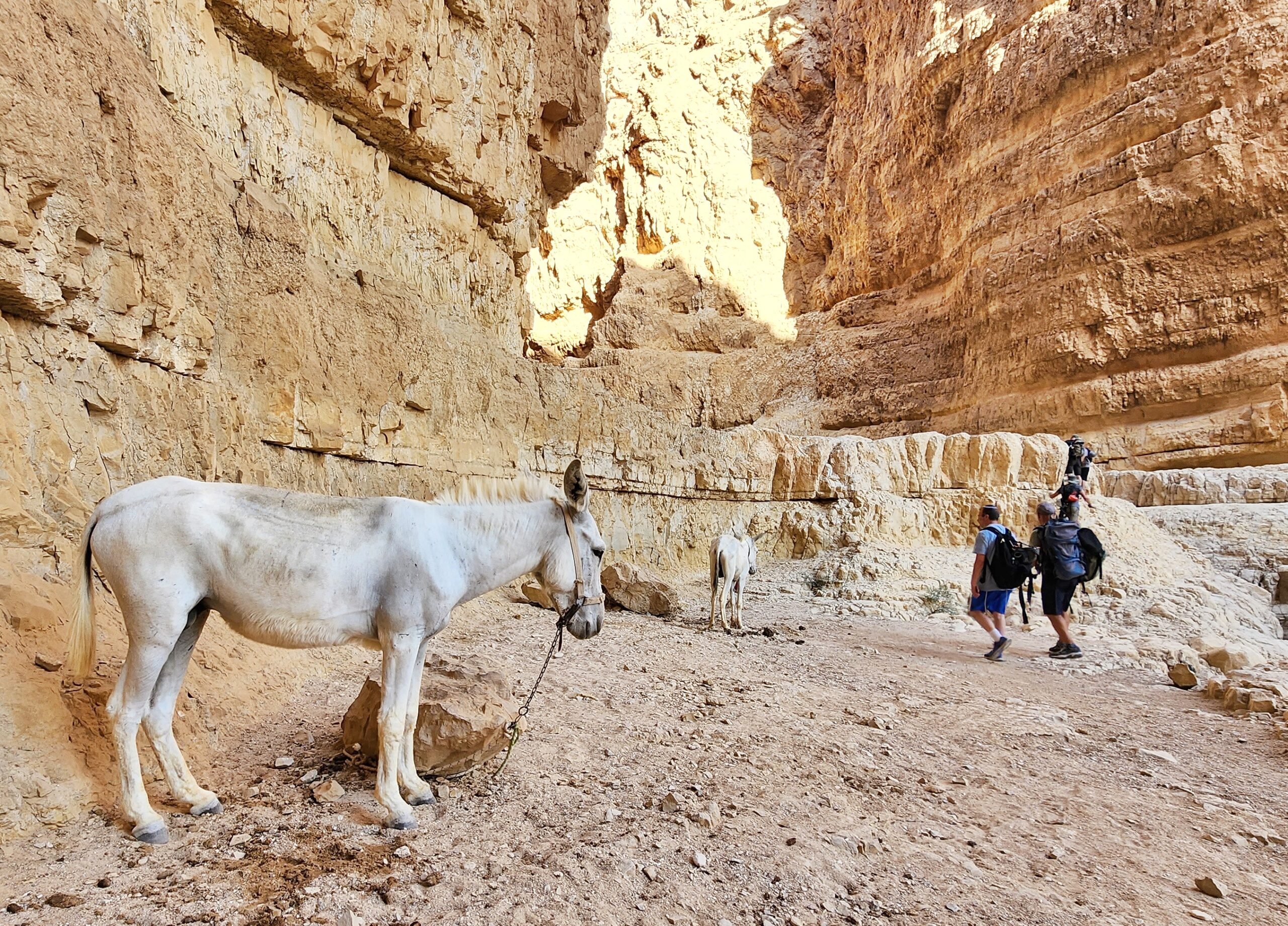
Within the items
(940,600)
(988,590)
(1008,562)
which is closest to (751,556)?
(988,590)

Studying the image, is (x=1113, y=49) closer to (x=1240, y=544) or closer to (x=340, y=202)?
(x=1240, y=544)

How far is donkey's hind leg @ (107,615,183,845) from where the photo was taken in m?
2.53

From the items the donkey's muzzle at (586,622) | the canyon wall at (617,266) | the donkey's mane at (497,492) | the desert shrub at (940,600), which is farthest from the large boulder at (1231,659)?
the donkey's mane at (497,492)

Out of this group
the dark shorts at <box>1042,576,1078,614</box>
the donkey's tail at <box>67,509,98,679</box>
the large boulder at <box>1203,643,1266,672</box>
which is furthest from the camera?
the dark shorts at <box>1042,576,1078,614</box>

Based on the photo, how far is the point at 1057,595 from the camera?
7.29 meters

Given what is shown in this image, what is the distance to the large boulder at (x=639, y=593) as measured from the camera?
31.0ft

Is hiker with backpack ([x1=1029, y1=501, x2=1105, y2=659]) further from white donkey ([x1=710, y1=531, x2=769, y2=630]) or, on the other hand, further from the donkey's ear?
the donkey's ear

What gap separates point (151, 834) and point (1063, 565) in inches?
323

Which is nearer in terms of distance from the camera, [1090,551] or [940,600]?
[1090,551]

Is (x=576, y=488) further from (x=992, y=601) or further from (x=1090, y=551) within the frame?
(x=1090, y=551)

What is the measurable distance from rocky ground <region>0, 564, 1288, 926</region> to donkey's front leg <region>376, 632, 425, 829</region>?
0.36 ft

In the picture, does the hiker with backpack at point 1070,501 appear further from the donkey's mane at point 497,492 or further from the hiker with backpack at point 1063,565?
the donkey's mane at point 497,492

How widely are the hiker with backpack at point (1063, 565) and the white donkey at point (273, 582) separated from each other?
6.50 metres

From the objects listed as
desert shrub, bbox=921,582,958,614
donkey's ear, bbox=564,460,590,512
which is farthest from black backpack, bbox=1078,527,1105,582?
donkey's ear, bbox=564,460,590,512
